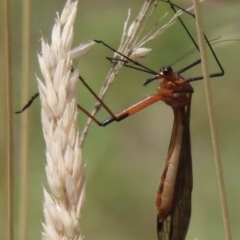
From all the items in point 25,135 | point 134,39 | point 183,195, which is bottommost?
point 183,195

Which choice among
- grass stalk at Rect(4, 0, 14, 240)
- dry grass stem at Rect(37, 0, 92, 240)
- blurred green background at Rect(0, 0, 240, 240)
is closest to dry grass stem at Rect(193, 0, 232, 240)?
dry grass stem at Rect(37, 0, 92, 240)

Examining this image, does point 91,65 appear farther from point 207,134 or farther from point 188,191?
point 188,191

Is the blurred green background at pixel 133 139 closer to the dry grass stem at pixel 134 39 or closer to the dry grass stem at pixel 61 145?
the dry grass stem at pixel 134 39

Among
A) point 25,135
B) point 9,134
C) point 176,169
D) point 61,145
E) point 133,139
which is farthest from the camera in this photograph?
point 133,139

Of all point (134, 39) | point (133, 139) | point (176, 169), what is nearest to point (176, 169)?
point (176, 169)

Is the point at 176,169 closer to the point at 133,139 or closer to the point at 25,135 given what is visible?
the point at 25,135

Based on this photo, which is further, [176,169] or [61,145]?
[176,169]

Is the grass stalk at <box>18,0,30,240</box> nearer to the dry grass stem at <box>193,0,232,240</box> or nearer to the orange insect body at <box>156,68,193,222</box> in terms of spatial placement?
the dry grass stem at <box>193,0,232,240</box>
